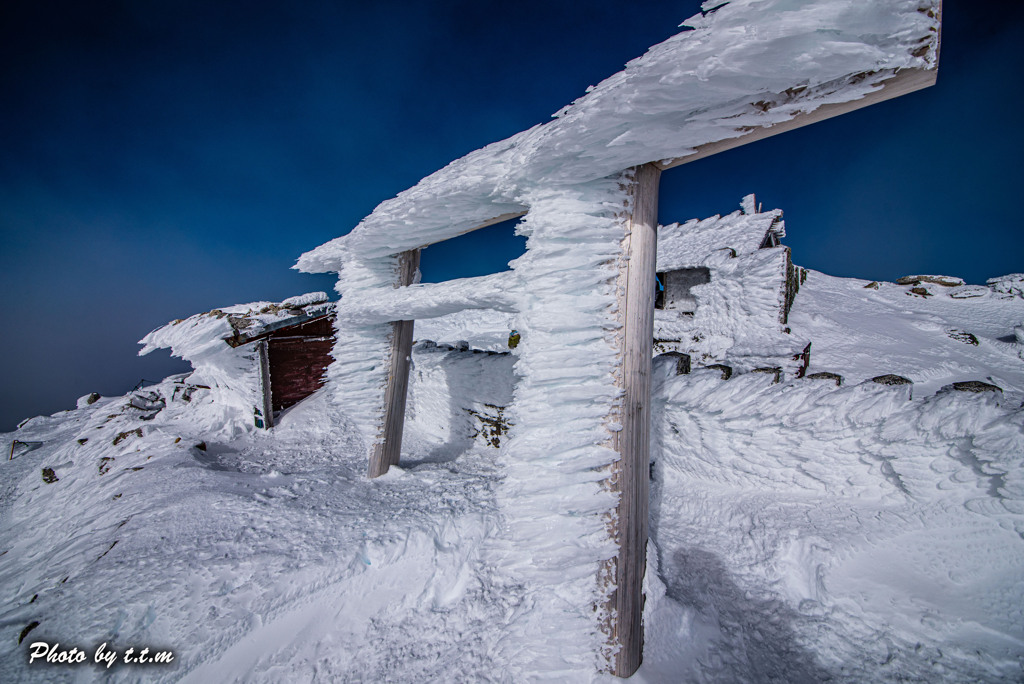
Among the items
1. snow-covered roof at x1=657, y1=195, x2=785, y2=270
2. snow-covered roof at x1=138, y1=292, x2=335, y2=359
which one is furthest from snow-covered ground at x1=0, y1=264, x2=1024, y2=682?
snow-covered roof at x1=657, y1=195, x2=785, y2=270

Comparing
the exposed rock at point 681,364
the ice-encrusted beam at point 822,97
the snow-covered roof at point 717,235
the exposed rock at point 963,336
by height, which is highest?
the snow-covered roof at point 717,235

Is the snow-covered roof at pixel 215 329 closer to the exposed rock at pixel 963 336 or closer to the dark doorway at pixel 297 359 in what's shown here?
the dark doorway at pixel 297 359

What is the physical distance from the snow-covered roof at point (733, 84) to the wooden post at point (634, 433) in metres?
0.20

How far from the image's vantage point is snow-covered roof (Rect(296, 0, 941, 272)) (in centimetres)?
81

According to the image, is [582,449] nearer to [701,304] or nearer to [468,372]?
[468,372]

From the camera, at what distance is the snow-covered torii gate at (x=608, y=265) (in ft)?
2.98

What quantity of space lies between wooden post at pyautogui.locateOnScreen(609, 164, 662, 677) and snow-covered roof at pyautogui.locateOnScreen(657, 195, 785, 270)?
537cm

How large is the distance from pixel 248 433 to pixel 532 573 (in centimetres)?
472

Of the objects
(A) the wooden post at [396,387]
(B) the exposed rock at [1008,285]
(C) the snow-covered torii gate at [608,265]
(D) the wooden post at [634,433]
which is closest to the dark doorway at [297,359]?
(A) the wooden post at [396,387]

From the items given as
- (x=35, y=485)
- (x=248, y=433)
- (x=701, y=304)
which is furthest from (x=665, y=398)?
(x=35, y=485)

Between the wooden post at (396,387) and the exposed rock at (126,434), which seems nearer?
the wooden post at (396,387)

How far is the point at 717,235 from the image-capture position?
704 cm

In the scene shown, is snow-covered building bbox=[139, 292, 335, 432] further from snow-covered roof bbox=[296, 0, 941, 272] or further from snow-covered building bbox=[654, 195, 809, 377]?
snow-covered building bbox=[654, 195, 809, 377]

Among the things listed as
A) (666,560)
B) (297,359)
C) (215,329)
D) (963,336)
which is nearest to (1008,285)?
(963,336)
